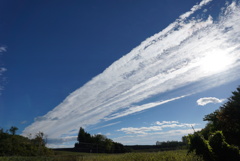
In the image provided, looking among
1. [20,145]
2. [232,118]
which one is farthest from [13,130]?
[232,118]

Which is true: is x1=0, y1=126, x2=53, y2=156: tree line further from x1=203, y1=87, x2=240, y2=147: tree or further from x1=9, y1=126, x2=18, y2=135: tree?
x1=203, y1=87, x2=240, y2=147: tree

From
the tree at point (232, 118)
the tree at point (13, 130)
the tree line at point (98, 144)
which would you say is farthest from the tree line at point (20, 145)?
the tree line at point (98, 144)

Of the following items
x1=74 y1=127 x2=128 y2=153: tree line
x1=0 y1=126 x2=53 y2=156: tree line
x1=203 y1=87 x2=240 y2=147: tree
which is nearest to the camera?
x1=203 y1=87 x2=240 y2=147: tree

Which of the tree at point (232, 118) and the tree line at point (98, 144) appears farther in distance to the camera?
the tree line at point (98, 144)

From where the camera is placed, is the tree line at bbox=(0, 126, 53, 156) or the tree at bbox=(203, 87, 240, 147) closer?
the tree at bbox=(203, 87, 240, 147)

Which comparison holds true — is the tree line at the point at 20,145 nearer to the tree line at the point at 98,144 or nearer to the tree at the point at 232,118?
the tree at the point at 232,118

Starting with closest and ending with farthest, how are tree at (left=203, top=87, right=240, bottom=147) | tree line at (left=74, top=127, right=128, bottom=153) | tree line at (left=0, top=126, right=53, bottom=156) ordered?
tree at (left=203, top=87, right=240, bottom=147), tree line at (left=0, top=126, right=53, bottom=156), tree line at (left=74, top=127, right=128, bottom=153)

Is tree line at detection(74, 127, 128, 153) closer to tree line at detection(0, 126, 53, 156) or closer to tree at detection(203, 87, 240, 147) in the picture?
tree line at detection(0, 126, 53, 156)

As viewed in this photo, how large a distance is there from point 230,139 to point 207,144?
7962 mm

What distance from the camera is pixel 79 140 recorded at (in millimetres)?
77938

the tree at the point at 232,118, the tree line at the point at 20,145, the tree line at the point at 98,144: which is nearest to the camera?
the tree at the point at 232,118

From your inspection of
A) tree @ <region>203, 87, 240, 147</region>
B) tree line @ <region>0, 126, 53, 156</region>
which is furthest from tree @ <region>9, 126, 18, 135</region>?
tree @ <region>203, 87, 240, 147</region>

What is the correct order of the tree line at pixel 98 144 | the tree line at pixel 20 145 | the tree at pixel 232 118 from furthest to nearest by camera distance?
1. the tree line at pixel 98 144
2. the tree line at pixel 20 145
3. the tree at pixel 232 118

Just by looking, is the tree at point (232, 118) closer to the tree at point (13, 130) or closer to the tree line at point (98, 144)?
the tree at point (13, 130)
